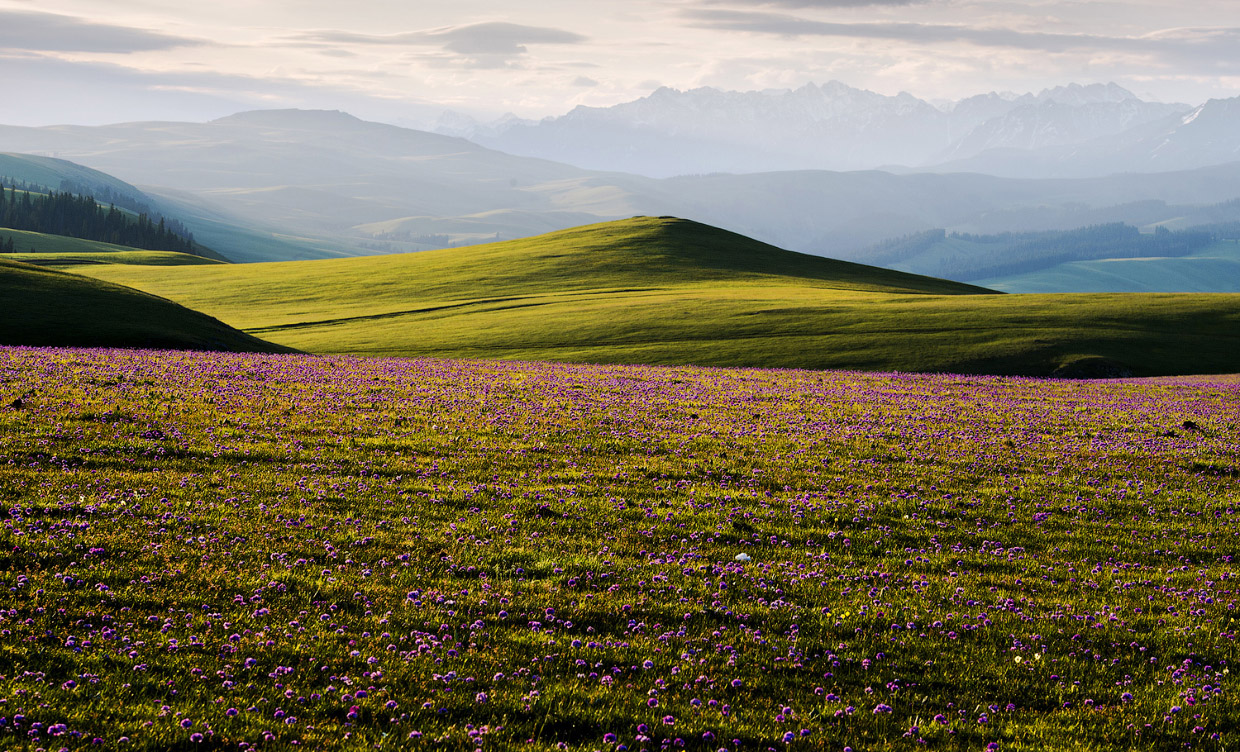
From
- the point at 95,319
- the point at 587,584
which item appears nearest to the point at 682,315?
the point at 95,319

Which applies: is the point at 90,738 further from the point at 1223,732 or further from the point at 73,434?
the point at 73,434

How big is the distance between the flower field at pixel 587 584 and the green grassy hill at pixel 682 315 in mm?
39478

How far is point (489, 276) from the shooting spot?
113375mm

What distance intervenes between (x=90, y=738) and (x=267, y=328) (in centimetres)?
7859

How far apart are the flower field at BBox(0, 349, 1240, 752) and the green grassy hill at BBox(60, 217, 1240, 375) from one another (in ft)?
130

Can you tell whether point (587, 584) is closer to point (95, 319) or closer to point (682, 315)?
point (95, 319)

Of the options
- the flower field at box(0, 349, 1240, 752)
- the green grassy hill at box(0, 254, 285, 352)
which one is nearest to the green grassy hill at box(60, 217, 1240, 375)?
the green grassy hill at box(0, 254, 285, 352)

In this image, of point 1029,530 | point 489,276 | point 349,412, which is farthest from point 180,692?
point 489,276

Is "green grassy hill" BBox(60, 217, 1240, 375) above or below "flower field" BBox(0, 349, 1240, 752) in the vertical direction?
above

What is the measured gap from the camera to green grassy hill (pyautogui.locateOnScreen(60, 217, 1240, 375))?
214 ft

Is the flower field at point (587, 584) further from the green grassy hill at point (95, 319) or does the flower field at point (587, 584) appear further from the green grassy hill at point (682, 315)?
the green grassy hill at point (682, 315)

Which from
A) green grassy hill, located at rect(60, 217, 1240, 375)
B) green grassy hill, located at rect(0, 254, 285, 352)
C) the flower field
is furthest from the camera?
green grassy hill, located at rect(60, 217, 1240, 375)

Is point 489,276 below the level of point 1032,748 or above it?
above

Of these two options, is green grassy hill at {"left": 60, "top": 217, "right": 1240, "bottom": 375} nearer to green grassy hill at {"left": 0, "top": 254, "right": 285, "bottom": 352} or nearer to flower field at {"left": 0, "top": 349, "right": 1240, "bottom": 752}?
green grassy hill at {"left": 0, "top": 254, "right": 285, "bottom": 352}
